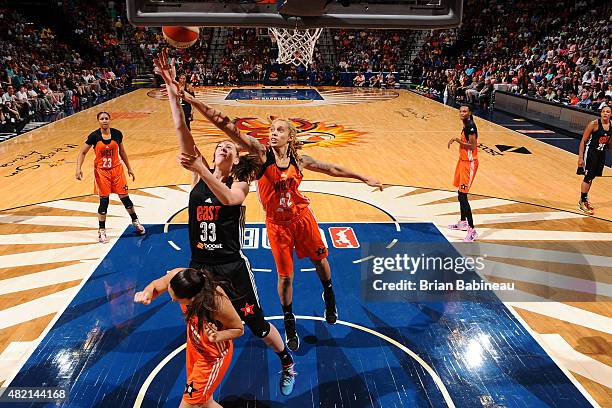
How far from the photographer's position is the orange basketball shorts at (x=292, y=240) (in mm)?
4484

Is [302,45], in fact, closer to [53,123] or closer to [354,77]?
[53,123]

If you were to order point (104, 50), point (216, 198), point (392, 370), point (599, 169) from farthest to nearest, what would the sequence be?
point (104, 50) → point (599, 169) → point (392, 370) → point (216, 198)

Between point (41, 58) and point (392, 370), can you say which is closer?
point (392, 370)

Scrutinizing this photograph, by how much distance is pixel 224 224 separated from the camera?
12.5 ft

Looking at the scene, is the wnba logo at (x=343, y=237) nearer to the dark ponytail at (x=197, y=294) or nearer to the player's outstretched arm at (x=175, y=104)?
the player's outstretched arm at (x=175, y=104)

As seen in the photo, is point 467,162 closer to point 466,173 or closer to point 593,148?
point 466,173

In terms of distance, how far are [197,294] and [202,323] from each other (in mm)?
187

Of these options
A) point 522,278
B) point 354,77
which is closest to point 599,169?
point 522,278

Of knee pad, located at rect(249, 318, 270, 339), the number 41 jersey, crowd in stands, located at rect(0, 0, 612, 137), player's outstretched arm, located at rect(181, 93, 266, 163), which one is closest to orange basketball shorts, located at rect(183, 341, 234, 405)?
knee pad, located at rect(249, 318, 270, 339)

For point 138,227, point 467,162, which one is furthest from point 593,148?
point 138,227

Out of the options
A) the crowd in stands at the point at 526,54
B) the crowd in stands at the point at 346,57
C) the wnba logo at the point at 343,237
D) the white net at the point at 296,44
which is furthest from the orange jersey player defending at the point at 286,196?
the crowd in stands at the point at 346,57

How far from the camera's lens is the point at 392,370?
4.48m

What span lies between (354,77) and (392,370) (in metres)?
26.5

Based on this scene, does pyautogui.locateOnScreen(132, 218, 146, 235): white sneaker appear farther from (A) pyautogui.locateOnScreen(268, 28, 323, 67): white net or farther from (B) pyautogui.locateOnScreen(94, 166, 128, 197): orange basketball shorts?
(A) pyautogui.locateOnScreen(268, 28, 323, 67): white net
